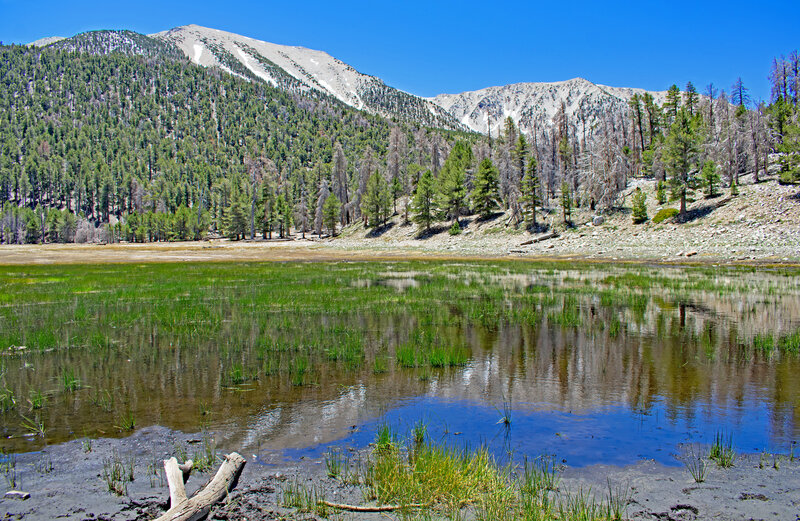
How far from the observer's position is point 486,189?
73188 mm

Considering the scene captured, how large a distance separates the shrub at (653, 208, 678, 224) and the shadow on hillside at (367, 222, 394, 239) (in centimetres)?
4476

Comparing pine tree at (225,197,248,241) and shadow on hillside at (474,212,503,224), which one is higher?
pine tree at (225,197,248,241)

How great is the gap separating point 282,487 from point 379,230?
3214 inches

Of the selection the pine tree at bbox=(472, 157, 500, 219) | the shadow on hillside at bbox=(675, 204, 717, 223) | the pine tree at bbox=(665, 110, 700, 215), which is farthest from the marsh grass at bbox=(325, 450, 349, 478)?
the pine tree at bbox=(472, 157, 500, 219)

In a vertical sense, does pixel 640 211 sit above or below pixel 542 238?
above

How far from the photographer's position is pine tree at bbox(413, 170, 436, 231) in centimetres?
7662

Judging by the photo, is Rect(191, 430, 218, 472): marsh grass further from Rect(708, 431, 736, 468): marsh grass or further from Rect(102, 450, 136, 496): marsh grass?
Rect(708, 431, 736, 468): marsh grass

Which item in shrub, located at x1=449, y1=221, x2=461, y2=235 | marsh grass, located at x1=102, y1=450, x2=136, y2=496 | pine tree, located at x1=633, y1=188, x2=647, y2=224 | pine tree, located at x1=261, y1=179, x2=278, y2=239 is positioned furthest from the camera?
pine tree, located at x1=261, y1=179, x2=278, y2=239

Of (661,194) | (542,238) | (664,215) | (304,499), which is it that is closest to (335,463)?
(304,499)

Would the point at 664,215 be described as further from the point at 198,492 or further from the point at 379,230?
the point at 198,492

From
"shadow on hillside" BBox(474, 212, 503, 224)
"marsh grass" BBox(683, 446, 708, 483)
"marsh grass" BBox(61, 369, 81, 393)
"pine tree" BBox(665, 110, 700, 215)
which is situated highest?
"pine tree" BBox(665, 110, 700, 215)

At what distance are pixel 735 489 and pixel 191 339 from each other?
→ 1310 cm

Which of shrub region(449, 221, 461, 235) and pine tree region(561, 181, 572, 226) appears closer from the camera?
pine tree region(561, 181, 572, 226)

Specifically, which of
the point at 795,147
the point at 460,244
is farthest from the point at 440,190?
the point at 795,147
